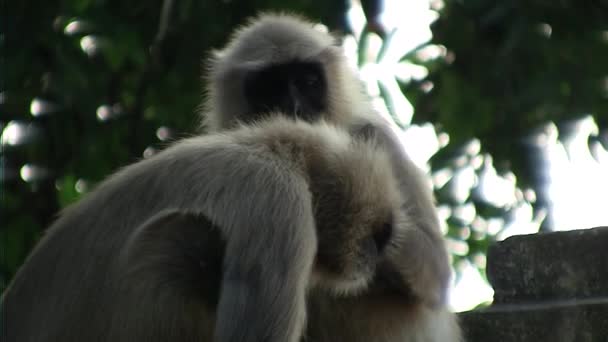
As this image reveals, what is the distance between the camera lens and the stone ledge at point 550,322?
3232 millimetres

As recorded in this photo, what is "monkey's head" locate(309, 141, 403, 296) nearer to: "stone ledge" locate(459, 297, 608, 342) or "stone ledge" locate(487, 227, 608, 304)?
"stone ledge" locate(459, 297, 608, 342)

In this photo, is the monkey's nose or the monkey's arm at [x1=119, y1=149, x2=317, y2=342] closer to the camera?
the monkey's arm at [x1=119, y1=149, x2=317, y2=342]

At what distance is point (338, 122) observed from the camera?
4434 mm

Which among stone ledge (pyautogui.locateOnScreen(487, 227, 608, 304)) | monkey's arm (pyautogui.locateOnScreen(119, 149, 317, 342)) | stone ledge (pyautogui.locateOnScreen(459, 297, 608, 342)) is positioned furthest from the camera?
stone ledge (pyautogui.locateOnScreen(487, 227, 608, 304))

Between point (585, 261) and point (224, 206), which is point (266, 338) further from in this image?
point (585, 261)

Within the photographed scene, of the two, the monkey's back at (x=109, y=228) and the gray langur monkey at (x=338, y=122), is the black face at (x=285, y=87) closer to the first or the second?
the gray langur monkey at (x=338, y=122)

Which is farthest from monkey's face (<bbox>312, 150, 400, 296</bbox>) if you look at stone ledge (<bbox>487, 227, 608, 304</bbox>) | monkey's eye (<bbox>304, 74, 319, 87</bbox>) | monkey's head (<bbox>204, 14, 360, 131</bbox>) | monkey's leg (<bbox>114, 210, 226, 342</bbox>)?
monkey's eye (<bbox>304, 74, 319, 87</bbox>)

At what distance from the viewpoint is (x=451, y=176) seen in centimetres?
635

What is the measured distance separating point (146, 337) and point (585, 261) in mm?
1450

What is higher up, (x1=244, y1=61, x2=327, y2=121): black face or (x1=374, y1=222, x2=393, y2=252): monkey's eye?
(x1=374, y1=222, x2=393, y2=252): monkey's eye

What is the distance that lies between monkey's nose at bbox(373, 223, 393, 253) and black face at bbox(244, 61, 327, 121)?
198 cm

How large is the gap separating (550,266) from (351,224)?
3.69 ft

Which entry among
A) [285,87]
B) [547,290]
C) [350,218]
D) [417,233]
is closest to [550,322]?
[547,290]

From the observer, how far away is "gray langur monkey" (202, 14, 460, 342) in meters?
2.94
